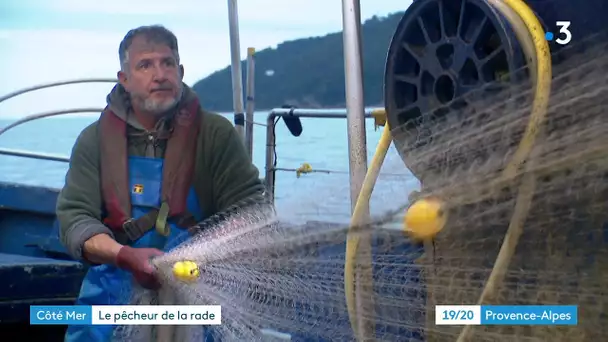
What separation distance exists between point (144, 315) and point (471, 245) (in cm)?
85

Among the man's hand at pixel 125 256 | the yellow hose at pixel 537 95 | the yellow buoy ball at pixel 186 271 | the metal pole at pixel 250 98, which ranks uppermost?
the metal pole at pixel 250 98

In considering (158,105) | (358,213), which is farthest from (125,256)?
(358,213)

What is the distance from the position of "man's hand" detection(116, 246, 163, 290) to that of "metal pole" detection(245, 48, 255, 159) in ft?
4.30

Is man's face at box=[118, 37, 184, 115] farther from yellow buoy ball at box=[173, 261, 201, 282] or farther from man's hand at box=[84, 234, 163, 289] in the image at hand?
yellow buoy ball at box=[173, 261, 201, 282]

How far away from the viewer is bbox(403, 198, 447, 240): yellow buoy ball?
153 cm

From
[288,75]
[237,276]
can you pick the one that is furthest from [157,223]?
[288,75]

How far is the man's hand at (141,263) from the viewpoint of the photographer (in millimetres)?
1925

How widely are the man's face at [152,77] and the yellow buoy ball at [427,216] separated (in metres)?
0.86

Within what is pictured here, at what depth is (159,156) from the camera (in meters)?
2.13

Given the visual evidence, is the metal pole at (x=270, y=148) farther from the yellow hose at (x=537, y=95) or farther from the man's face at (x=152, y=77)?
the yellow hose at (x=537, y=95)

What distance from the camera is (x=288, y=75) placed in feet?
10.8

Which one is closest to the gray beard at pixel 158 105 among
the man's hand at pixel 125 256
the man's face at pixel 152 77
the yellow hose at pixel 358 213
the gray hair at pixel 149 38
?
the man's face at pixel 152 77

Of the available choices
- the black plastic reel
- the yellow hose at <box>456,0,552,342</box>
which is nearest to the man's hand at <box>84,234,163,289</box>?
the black plastic reel

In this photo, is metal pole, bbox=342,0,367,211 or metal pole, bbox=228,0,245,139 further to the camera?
metal pole, bbox=228,0,245,139
